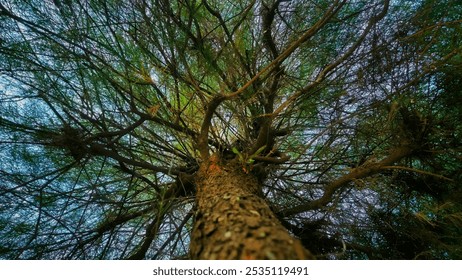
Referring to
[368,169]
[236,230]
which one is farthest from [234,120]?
[236,230]

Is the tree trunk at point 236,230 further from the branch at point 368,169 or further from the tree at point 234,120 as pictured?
the branch at point 368,169

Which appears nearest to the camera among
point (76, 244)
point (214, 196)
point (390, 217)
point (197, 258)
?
point (197, 258)

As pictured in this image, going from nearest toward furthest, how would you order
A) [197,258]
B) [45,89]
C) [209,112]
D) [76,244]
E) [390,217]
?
[197,258] < [209,112] < [45,89] < [76,244] < [390,217]

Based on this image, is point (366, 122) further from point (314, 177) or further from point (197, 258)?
point (197, 258)

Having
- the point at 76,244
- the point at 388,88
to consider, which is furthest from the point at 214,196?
the point at 388,88

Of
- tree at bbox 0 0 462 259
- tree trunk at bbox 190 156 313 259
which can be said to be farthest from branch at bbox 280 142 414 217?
tree trunk at bbox 190 156 313 259

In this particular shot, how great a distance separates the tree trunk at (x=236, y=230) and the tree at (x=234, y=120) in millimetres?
76

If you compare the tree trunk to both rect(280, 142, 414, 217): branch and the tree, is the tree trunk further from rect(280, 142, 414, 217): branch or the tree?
rect(280, 142, 414, 217): branch

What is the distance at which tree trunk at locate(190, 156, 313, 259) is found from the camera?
58 cm

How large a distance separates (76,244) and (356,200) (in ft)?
5.26

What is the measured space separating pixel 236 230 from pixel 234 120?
1.31m

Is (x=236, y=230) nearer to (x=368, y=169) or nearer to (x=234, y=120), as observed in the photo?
(x=368, y=169)

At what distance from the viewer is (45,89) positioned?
1.36 meters

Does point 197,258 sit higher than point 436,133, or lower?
lower
